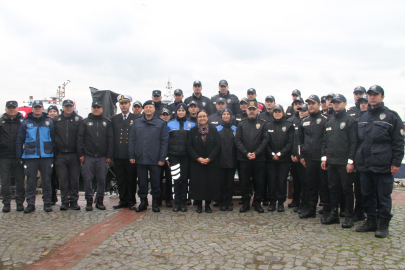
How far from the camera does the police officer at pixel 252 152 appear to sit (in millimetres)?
6809

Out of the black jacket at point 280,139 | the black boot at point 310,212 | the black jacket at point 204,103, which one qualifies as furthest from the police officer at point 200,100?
the black boot at point 310,212

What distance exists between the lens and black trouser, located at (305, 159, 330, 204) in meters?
6.16

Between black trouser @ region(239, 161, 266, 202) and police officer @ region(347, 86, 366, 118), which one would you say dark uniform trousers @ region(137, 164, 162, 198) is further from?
police officer @ region(347, 86, 366, 118)

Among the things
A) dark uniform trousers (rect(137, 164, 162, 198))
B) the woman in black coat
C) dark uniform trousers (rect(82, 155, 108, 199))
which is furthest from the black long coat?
dark uniform trousers (rect(82, 155, 108, 199))

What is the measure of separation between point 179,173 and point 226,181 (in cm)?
104

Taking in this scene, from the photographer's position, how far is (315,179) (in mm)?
6332

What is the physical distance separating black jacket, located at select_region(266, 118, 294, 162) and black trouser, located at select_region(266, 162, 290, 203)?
13 centimetres

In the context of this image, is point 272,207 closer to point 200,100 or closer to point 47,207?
point 200,100

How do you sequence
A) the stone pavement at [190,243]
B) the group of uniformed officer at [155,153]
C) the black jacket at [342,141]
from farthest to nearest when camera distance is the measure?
the group of uniformed officer at [155,153]
the black jacket at [342,141]
the stone pavement at [190,243]

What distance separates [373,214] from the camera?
5457 millimetres

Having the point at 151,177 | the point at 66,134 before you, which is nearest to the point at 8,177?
the point at 66,134

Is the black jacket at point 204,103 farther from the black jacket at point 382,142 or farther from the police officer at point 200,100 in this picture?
the black jacket at point 382,142

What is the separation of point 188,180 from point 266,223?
7.77ft

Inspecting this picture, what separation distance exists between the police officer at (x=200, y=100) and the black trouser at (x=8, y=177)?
14.3 feet
